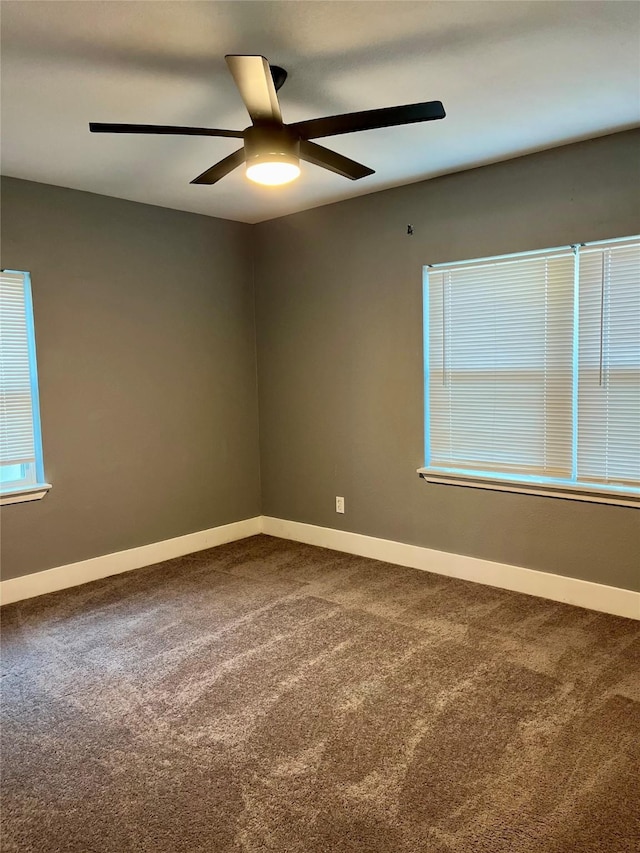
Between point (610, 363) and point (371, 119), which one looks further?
point (610, 363)

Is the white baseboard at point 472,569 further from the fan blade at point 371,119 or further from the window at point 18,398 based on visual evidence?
the fan blade at point 371,119

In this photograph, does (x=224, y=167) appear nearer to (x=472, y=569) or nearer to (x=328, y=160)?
(x=328, y=160)

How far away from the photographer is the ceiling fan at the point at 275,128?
193 centimetres

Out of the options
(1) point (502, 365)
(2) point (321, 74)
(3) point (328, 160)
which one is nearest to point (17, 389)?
(3) point (328, 160)

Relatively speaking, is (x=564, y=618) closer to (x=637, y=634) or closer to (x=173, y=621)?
(x=637, y=634)

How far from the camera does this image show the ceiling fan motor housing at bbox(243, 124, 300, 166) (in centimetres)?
217

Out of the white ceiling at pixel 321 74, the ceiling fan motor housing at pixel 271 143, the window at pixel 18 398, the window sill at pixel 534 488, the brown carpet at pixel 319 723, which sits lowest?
the brown carpet at pixel 319 723

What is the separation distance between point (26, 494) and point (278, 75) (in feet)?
8.75

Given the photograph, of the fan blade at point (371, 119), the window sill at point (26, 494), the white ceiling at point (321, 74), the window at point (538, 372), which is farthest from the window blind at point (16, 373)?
the window at point (538, 372)

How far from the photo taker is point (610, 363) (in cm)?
311

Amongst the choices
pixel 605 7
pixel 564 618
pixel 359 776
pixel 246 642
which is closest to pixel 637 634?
pixel 564 618

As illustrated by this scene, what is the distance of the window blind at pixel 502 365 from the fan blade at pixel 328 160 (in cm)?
126

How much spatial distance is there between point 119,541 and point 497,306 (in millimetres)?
2838

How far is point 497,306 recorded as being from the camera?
3506mm
